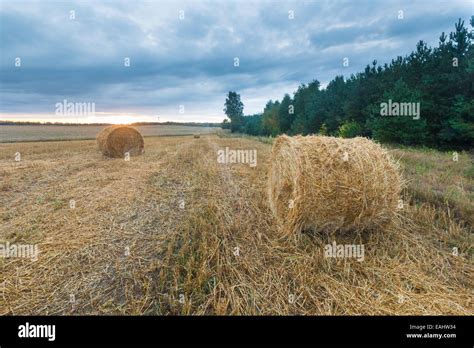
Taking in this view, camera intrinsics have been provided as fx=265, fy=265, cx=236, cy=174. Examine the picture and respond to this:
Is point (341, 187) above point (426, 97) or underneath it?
underneath

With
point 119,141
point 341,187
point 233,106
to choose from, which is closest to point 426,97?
point 341,187

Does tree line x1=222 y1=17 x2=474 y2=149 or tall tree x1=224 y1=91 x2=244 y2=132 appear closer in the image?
tree line x1=222 y1=17 x2=474 y2=149

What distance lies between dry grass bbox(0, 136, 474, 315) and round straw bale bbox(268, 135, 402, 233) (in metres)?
0.31

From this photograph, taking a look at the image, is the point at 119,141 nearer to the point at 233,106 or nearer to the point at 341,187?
the point at 341,187

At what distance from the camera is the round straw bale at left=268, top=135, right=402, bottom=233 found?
397 cm

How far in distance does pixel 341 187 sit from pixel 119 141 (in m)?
12.8

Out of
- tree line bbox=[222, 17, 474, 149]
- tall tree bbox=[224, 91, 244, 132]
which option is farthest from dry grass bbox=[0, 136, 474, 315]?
tall tree bbox=[224, 91, 244, 132]

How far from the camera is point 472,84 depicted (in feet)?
47.2

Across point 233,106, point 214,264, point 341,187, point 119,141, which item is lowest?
point 214,264

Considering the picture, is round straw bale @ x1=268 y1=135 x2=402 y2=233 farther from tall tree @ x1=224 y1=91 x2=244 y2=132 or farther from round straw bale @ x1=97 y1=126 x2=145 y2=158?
tall tree @ x1=224 y1=91 x2=244 y2=132

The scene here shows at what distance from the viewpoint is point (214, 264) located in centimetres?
355

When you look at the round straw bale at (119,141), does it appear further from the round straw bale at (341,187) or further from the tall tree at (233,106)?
the tall tree at (233,106)

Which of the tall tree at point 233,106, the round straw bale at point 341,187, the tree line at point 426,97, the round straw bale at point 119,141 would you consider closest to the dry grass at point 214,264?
the round straw bale at point 341,187
